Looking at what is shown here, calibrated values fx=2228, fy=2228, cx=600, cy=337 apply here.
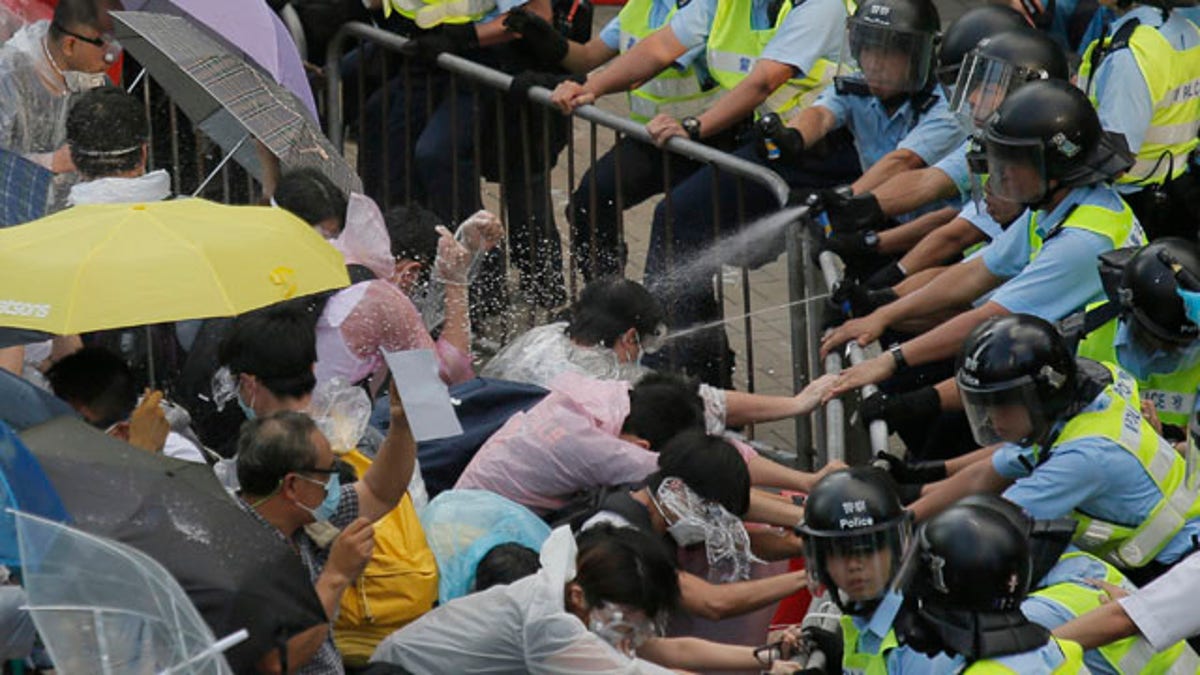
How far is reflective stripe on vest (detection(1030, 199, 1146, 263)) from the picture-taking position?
6793 mm

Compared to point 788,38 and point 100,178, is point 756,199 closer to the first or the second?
point 788,38

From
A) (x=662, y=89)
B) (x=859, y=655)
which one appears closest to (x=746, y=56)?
(x=662, y=89)

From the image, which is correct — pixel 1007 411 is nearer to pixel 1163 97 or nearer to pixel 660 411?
pixel 660 411

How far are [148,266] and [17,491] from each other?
1034 mm

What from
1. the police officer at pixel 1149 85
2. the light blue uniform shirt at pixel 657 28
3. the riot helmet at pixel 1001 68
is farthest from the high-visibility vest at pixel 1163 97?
the light blue uniform shirt at pixel 657 28

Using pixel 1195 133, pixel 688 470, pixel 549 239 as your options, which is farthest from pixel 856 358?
pixel 549 239

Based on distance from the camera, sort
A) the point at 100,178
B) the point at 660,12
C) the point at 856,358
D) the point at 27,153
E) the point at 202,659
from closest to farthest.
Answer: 1. the point at 202,659
2. the point at 856,358
3. the point at 100,178
4. the point at 27,153
5. the point at 660,12

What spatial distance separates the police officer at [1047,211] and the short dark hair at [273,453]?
2048 mm

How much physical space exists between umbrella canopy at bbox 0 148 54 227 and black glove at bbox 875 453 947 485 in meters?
2.83

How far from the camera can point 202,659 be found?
4.54m

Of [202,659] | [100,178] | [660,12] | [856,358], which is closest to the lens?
[202,659]

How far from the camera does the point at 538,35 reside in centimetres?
947

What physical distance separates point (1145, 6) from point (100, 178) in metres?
3.59

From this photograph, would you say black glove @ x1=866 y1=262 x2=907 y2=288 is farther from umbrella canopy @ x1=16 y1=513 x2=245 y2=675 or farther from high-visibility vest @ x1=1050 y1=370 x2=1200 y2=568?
umbrella canopy @ x1=16 y1=513 x2=245 y2=675
